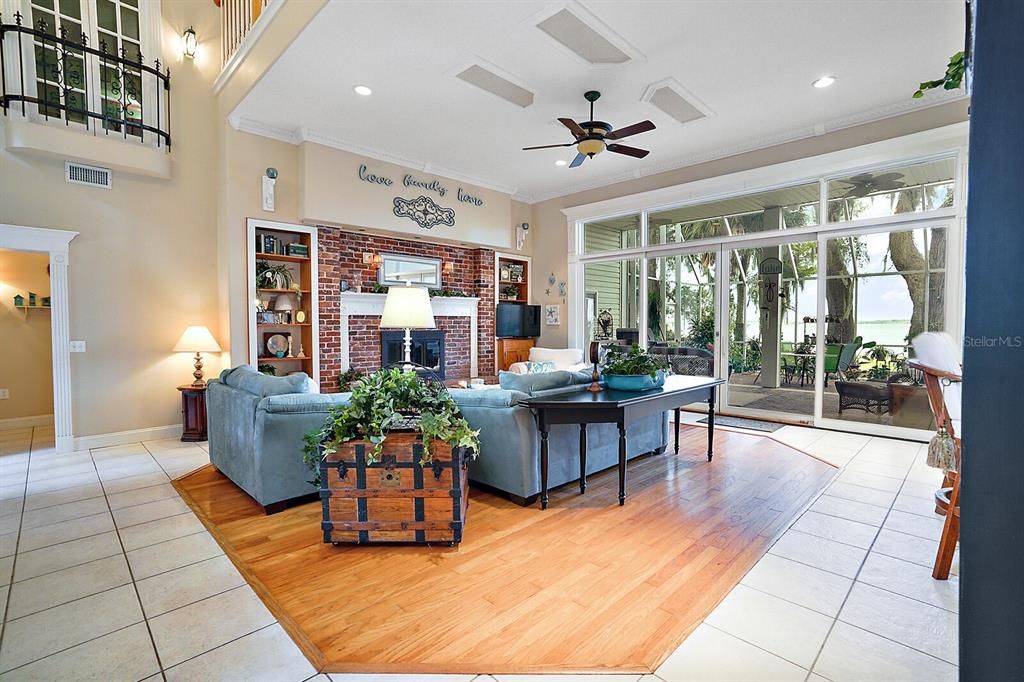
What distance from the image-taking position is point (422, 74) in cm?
427

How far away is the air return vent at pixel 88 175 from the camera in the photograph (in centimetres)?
468

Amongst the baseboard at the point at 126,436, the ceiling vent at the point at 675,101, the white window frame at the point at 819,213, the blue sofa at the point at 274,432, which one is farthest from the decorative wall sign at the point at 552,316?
the baseboard at the point at 126,436

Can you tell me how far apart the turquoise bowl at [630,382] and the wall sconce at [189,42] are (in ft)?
18.6

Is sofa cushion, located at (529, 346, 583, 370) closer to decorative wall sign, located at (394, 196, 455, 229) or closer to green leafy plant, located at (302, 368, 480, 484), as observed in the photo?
decorative wall sign, located at (394, 196, 455, 229)

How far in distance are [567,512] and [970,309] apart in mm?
2731

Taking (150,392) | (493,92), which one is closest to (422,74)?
(493,92)

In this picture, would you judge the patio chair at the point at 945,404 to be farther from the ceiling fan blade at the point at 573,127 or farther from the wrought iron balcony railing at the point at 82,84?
the wrought iron balcony railing at the point at 82,84

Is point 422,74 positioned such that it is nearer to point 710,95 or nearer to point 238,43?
point 238,43

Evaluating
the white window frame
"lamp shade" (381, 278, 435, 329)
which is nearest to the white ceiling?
the white window frame

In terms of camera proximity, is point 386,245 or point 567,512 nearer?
point 567,512

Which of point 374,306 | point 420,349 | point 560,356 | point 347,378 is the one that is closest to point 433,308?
point 420,349

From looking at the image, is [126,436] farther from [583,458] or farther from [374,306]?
[583,458]

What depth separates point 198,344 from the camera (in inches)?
201

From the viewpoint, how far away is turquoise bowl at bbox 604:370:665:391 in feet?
11.5
